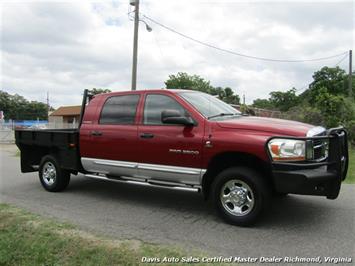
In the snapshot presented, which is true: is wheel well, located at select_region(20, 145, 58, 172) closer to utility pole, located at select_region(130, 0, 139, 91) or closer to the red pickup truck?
the red pickup truck

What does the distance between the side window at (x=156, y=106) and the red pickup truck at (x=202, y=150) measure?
17mm

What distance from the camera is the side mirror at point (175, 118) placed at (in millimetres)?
5304

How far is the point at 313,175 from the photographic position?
4500 millimetres

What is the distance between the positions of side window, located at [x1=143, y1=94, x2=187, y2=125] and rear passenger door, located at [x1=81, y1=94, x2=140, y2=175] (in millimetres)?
231

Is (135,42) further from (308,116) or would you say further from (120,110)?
(120,110)

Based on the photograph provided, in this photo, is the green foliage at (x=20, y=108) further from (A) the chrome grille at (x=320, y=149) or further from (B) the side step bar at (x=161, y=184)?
(A) the chrome grille at (x=320, y=149)

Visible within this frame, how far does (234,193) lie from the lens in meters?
4.99

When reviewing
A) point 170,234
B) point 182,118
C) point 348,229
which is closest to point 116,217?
point 170,234

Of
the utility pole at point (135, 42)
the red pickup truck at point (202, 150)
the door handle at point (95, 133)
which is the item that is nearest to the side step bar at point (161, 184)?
the red pickup truck at point (202, 150)

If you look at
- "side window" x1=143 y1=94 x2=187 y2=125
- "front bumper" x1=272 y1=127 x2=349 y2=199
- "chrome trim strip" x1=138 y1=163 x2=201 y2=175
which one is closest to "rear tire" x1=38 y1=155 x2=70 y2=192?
"chrome trim strip" x1=138 y1=163 x2=201 y2=175

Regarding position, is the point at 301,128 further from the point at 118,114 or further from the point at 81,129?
the point at 81,129

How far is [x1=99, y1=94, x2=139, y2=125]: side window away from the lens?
6212 millimetres

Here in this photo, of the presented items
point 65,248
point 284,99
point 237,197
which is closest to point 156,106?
point 237,197

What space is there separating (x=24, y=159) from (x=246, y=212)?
17.5ft
